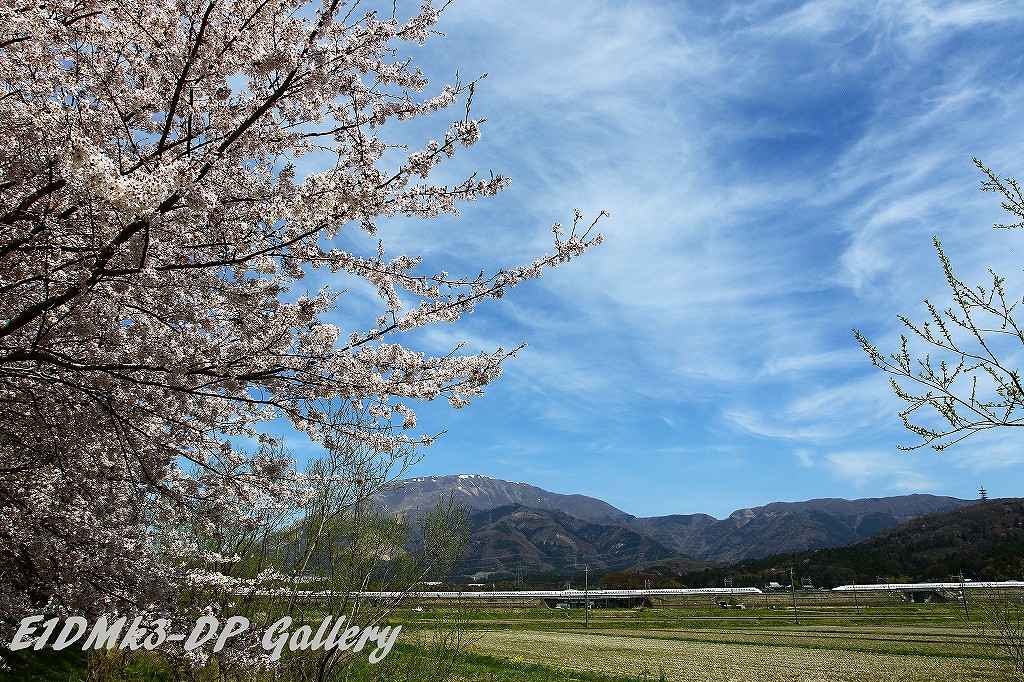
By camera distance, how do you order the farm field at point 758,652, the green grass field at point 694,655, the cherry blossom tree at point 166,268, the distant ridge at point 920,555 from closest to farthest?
the cherry blossom tree at point 166,268 → the green grass field at point 694,655 → the farm field at point 758,652 → the distant ridge at point 920,555

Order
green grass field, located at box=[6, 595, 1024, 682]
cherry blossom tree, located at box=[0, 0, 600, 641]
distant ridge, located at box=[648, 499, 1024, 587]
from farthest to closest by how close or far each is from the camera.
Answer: distant ridge, located at box=[648, 499, 1024, 587], green grass field, located at box=[6, 595, 1024, 682], cherry blossom tree, located at box=[0, 0, 600, 641]

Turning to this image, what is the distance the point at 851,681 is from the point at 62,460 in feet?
72.5

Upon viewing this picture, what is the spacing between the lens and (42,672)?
432 inches

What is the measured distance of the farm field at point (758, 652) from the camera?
2027 centimetres

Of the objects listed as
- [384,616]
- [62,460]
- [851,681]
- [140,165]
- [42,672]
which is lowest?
[851,681]

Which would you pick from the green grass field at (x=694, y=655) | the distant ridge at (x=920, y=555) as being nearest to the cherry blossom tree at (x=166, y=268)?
the green grass field at (x=694, y=655)

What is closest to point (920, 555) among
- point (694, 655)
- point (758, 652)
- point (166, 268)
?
point (758, 652)

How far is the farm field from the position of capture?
798 inches

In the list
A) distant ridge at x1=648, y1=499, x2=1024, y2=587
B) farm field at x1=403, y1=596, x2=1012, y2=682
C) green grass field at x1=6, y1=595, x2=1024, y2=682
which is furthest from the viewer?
distant ridge at x1=648, y1=499, x2=1024, y2=587

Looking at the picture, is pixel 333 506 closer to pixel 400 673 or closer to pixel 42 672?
pixel 42 672

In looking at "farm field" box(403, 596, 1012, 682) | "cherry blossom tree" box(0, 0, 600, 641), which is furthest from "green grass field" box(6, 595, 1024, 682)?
"cherry blossom tree" box(0, 0, 600, 641)

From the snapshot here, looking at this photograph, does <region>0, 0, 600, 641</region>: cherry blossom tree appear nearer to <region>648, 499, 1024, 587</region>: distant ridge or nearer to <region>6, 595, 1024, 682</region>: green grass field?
<region>6, 595, 1024, 682</region>: green grass field

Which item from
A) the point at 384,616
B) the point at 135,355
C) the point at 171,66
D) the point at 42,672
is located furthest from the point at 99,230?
the point at 42,672

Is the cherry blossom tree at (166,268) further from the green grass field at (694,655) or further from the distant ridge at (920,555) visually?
the distant ridge at (920,555)
